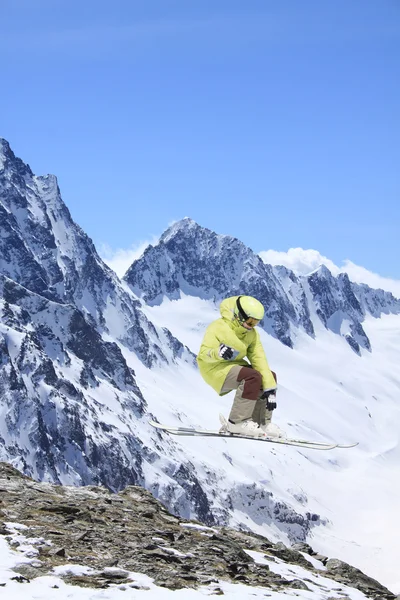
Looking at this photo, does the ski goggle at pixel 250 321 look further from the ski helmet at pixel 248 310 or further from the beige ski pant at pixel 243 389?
the beige ski pant at pixel 243 389

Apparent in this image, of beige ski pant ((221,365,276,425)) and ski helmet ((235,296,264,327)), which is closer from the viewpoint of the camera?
ski helmet ((235,296,264,327))

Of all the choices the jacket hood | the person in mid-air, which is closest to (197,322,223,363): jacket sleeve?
the person in mid-air

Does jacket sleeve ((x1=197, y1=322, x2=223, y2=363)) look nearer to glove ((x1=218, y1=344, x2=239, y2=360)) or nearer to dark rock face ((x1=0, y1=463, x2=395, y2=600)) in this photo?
glove ((x1=218, y1=344, x2=239, y2=360))

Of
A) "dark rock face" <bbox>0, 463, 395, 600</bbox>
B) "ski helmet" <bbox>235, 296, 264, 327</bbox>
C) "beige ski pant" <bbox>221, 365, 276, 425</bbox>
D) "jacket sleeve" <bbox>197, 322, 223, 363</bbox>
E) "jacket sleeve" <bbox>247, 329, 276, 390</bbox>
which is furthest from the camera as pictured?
"jacket sleeve" <bbox>247, 329, 276, 390</bbox>

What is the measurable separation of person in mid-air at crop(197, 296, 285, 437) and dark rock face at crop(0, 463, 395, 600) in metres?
3.36

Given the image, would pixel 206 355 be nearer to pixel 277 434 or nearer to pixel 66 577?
pixel 277 434

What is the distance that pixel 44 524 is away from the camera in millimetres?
18484

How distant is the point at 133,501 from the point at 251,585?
299 inches

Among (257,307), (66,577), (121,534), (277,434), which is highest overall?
(257,307)

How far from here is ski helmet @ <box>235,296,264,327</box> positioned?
50.3ft

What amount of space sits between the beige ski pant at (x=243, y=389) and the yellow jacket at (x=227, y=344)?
0.48 feet

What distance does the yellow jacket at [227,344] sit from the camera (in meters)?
15.8

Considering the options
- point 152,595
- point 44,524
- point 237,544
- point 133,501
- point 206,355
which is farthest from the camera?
point 133,501

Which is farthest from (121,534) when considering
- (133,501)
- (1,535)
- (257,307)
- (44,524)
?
(257,307)
